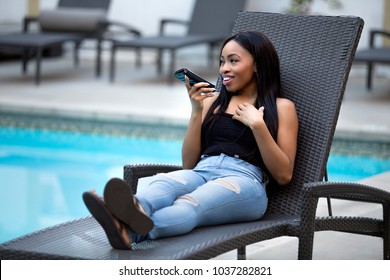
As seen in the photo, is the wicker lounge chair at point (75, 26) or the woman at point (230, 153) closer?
the woman at point (230, 153)

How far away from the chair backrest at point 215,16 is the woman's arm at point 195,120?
7172 mm

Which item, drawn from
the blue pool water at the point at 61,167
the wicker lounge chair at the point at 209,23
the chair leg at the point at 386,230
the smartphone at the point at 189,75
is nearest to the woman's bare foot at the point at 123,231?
the smartphone at the point at 189,75

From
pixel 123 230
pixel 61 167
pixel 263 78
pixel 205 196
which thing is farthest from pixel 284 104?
pixel 61 167

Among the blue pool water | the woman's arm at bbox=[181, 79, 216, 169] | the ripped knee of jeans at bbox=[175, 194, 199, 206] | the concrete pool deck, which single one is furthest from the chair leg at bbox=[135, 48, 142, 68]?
the ripped knee of jeans at bbox=[175, 194, 199, 206]

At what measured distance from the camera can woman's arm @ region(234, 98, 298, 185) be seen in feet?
11.1

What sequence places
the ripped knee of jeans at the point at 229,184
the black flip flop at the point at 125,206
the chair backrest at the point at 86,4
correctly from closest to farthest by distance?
1. the black flip flop at the point at 125,206
2. the ripped knee of jeans at the point at 229,184
3. the chair backrest at the point at 86,4

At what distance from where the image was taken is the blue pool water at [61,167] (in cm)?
552

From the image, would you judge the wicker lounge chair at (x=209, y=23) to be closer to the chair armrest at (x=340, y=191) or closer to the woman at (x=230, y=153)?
the woman at (x=230, y=153)

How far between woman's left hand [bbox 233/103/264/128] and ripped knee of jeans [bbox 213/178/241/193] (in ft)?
0.72

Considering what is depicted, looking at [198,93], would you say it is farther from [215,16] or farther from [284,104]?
[215,16]

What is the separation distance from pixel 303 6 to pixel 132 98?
2826 millimetres

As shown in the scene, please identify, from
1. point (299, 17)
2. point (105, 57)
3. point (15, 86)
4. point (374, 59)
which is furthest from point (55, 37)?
point (299, 17)

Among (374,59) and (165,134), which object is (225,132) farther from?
(374,59)
